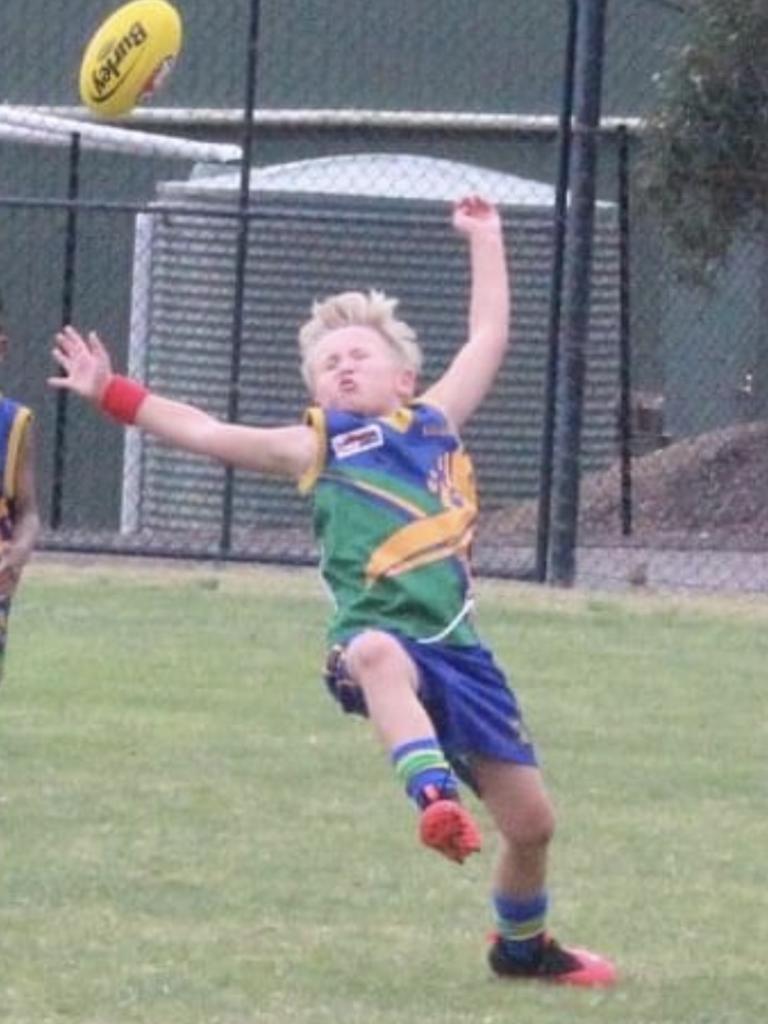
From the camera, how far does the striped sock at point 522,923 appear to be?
6297 millimetres

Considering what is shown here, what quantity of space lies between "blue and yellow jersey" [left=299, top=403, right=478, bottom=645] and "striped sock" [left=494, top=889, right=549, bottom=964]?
53 cm

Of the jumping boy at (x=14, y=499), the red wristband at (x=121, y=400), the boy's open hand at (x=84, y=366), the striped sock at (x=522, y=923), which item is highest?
the boy's open hand at (x=84, y=366)

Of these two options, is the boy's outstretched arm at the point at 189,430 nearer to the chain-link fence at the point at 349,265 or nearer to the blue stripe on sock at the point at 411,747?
the blue stripe on sock at the point at 411,747

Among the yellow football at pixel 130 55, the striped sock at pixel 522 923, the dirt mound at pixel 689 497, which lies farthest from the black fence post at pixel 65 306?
the striped sock at pixel 522 923

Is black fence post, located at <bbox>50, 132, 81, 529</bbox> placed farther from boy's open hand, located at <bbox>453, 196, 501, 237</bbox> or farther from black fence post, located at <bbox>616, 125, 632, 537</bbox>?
boy's open hand, located at <bbox>453, 196, 501, 237</bbox>

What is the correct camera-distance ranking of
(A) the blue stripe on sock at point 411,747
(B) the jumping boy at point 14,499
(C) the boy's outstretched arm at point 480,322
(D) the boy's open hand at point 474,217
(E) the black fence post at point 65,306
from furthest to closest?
(E) the black fence post at point 65,306, (B) the jumping boy at point 14,499, (D) the boy's open hand at point 474,217, (C) the boy's outstretched arm at point 480,322, (A) the blue stripe on sock at point 411,747

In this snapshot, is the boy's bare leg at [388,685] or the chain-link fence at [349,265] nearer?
the boy's bare leg at [388,685]

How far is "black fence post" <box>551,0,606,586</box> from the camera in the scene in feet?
46.6

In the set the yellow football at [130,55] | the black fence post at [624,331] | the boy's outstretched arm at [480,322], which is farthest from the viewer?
the black fence post at [624,331]

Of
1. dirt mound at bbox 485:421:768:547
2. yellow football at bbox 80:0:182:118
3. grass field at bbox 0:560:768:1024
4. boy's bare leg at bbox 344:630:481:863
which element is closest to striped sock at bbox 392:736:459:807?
boy's bare leg at bbox 344:630:481:863

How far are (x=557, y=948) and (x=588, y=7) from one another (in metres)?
8.44

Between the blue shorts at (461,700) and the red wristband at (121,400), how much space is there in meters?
0.59

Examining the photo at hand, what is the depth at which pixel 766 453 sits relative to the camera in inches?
720

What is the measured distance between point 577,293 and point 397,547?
8.20 metres
